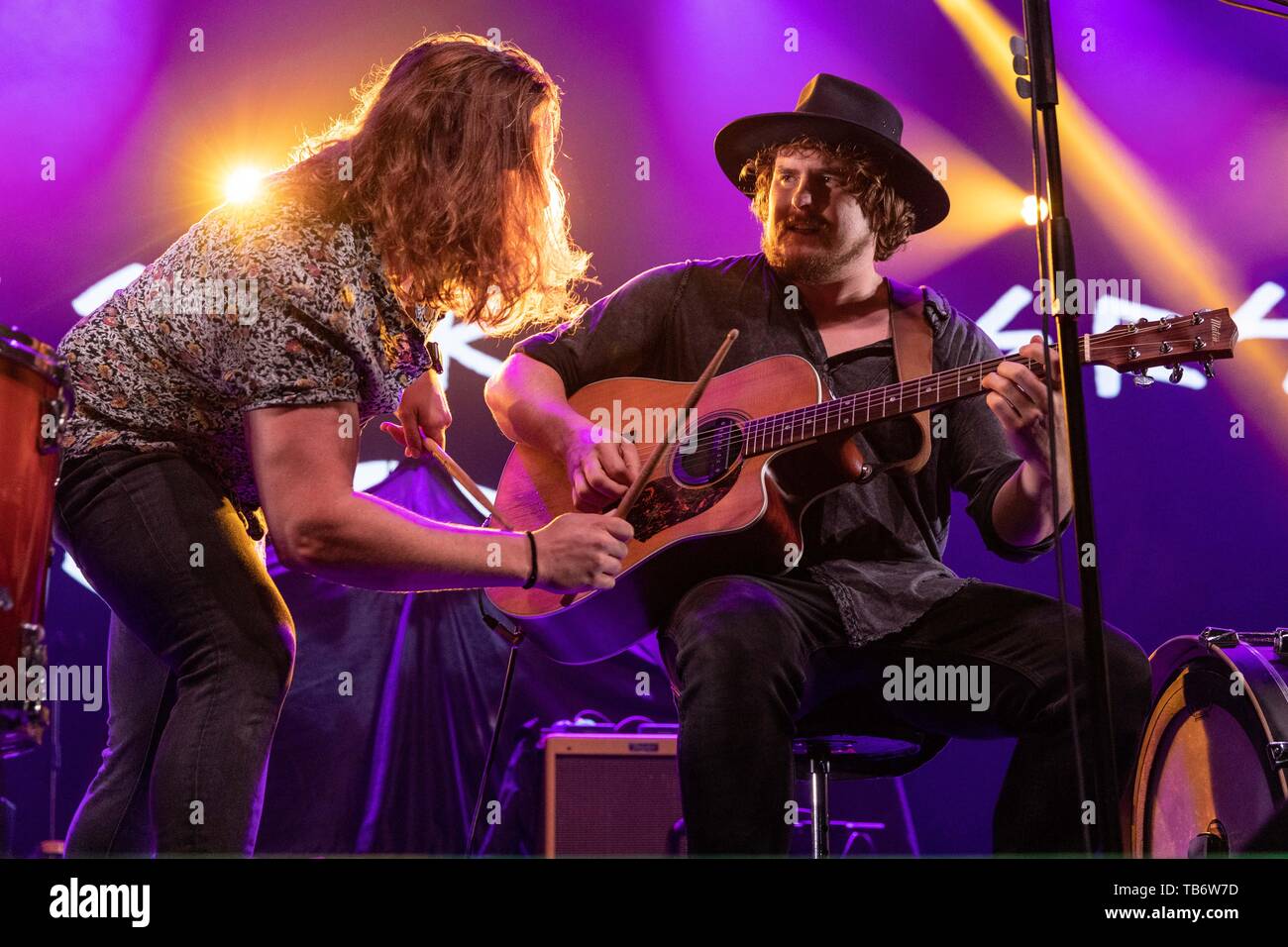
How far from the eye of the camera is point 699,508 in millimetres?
2566

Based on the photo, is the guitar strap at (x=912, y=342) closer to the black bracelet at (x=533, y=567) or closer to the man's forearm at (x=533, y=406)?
the man's forearm at (x=533, y=406)

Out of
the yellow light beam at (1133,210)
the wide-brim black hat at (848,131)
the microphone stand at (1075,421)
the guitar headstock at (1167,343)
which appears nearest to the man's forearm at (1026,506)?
the guitar headstock at (1167,343)

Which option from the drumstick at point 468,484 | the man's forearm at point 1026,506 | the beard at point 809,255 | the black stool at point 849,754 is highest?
the beard at point 809,255

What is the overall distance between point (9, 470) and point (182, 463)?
0.86 feet

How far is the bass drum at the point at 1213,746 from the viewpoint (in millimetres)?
2244

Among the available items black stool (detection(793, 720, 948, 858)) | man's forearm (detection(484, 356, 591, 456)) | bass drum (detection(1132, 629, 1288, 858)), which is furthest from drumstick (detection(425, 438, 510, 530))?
bass drum (detection(1132, 629, 1288, 858))

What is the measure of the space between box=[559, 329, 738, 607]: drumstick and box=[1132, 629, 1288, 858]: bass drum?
1.16 metres

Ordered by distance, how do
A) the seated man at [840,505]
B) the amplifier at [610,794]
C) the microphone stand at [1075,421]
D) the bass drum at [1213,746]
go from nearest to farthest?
the microphone stand at [1075,421], the seated man at [840,505], the bass drum at [1213,746], the amplifier at [610,794]

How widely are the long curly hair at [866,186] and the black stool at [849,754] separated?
1.23 metres

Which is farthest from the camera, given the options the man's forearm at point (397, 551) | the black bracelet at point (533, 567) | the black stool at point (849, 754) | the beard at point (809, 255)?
the beard at point (809, 255)

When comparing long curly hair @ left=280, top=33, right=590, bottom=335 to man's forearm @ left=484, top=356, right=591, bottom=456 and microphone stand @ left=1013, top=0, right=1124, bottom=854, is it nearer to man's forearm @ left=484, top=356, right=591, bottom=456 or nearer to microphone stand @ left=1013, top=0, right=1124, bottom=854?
man's forearm @ left=484, top=356, right=591, bottom=456

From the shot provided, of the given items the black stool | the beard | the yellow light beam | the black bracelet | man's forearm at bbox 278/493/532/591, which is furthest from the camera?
the yellow light beam

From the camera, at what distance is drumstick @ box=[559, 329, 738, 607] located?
2.43 metres
